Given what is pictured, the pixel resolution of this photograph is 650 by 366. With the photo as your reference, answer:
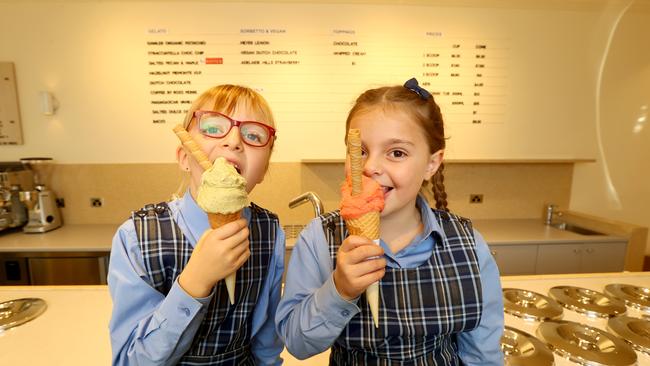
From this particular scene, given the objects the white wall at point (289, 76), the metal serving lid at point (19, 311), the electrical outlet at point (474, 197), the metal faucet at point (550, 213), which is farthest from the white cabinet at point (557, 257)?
the metal serving lid at point (19, 311)

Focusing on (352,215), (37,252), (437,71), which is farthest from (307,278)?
Answer: (437,71)

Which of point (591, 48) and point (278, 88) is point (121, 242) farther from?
point (591, 48)

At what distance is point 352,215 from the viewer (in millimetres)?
774

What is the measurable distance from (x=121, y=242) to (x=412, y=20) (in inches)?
116

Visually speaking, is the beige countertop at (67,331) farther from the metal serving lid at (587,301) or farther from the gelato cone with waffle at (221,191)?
the gelato cone with waffle at (221,191)

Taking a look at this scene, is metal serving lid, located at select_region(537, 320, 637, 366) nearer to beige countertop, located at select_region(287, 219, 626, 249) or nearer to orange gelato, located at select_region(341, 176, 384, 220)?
orange gelato, located at select_region(341, 176, 384, 220)

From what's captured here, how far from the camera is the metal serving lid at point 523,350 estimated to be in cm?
100

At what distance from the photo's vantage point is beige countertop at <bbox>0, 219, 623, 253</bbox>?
95.6 inches

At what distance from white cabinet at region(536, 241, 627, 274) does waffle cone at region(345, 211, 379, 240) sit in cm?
261

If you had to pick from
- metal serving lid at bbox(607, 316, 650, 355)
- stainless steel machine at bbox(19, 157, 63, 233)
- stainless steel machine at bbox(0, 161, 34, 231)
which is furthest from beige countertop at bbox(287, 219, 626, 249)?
stainless steel machine at bbox(0, 161, 34, 231)

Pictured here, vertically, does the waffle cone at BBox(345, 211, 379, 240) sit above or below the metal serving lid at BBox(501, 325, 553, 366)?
above

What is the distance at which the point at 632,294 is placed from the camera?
1447 mm

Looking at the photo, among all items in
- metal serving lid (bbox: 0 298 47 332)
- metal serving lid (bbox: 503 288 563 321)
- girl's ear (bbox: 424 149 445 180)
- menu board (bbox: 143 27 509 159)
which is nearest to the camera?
girl's ear (bbox: 424 149 445 180)

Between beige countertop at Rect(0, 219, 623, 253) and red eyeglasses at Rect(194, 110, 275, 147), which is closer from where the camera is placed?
red eyeglasses at Rect(194, 110, 275, 147)
